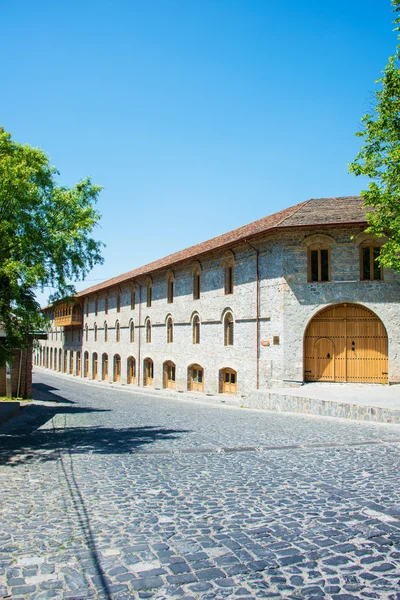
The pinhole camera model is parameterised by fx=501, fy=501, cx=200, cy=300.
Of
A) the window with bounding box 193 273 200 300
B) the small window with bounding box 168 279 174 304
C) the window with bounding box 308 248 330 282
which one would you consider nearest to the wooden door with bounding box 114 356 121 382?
the small window with bounding box 168 279 174 304

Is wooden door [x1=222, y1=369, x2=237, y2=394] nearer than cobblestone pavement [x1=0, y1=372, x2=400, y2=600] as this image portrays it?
No

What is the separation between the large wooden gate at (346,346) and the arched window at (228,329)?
5507 mm

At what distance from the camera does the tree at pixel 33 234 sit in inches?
420

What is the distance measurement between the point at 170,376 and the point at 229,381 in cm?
754

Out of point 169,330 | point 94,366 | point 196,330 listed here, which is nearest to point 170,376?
point 169,330

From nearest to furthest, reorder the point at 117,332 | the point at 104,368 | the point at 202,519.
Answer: the point at 202,519, the point at 117,332, the point at 104,368

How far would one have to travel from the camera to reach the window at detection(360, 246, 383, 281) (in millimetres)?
20531

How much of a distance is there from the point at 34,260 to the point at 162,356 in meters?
22.3

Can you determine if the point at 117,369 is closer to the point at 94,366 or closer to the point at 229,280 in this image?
the point at 94,366

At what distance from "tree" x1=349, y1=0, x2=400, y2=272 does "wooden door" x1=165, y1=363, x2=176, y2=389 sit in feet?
59.1

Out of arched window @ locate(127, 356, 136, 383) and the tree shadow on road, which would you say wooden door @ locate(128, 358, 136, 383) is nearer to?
arched window @ locate(127, 356, 136, 383)

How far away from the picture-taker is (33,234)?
11.2 metres

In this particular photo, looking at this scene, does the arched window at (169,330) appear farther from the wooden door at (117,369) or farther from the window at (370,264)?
the window at (370,264)

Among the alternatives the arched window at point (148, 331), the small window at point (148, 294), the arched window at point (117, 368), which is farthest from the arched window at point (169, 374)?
the arched window at point (117, 368)
